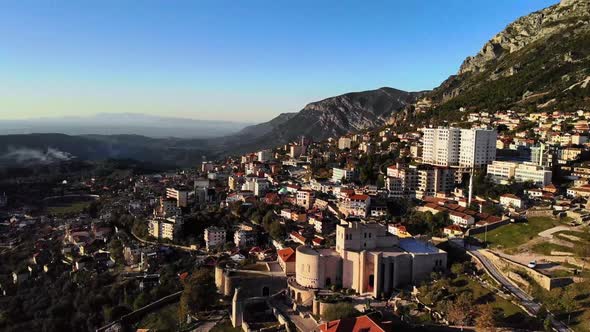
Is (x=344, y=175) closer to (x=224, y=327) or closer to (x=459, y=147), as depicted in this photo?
(x=459, y=147)

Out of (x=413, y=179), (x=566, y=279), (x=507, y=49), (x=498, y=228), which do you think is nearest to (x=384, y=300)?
(x=566, y=279)

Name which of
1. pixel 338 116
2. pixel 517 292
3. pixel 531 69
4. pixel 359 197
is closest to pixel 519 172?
→ pixel 359 197

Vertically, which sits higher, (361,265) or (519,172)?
(519,172)

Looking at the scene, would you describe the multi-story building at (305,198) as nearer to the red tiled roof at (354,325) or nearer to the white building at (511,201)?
the white building at (511,201)

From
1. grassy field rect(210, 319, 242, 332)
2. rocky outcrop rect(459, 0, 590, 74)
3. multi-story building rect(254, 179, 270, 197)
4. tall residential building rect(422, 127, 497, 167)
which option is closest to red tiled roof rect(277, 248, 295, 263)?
grassy field rect(210, 319, 242, 332)

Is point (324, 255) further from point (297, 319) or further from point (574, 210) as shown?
point (574, 210)

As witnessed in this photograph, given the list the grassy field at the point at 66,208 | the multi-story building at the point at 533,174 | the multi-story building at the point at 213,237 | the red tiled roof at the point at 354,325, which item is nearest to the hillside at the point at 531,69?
the multi-story building at the point at 533,174
